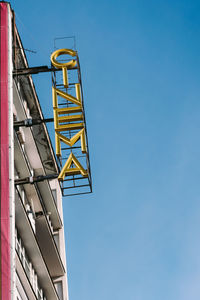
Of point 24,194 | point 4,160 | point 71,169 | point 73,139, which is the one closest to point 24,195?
point 24,194

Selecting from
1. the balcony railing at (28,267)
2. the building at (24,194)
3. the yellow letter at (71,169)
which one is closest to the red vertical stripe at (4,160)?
the building at (24,194)

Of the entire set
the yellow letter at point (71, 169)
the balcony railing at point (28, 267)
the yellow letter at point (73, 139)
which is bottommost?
the balcony railing at point (28, 267)

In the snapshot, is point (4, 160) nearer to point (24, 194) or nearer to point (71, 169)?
point (71, 169)

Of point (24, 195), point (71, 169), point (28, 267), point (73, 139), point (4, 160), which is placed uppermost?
point (73, 139)

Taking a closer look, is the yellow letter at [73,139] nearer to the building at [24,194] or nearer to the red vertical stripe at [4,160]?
the building at [24,194]

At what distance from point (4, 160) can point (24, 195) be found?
1298 centimetres

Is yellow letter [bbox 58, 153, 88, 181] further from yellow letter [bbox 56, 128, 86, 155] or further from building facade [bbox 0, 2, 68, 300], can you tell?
building facade [bbox 0, 2, 68, 300]

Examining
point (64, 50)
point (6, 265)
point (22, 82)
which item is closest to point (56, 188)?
point (22, 82)

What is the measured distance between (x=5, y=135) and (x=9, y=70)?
14.2 feet

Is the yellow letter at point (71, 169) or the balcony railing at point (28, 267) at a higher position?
the yellow letter at point (71, 169)

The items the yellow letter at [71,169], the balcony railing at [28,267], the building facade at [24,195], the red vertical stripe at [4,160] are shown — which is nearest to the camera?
the red vertical stripe at [4,160]

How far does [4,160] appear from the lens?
34062 millimetres

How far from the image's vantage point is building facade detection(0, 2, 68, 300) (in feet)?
107

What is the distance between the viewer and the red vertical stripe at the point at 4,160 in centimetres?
3098
